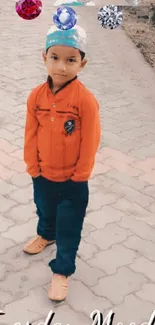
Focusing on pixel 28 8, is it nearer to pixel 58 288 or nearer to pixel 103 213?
pixel 58 288

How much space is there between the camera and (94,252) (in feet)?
13.1

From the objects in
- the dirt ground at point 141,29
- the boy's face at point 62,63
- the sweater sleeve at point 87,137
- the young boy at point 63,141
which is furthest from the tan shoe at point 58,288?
the dirt ground at point 141,29

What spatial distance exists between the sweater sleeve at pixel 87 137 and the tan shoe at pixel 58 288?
603mm

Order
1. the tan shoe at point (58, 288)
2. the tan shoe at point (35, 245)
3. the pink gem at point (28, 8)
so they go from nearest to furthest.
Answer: the pink gem at point (28, 8) → the tan shoe at point (58, 288) → the tan shoe at point (35, 245)

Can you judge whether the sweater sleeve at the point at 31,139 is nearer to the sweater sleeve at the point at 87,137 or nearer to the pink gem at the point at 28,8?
the sweater sleeve at the point at 87,137

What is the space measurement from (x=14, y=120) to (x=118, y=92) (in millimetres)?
1731

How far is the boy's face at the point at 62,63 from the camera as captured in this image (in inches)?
126

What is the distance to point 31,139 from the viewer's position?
3424 millimetres

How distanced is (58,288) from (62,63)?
1.27 m

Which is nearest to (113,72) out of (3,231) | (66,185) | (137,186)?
(137,186)

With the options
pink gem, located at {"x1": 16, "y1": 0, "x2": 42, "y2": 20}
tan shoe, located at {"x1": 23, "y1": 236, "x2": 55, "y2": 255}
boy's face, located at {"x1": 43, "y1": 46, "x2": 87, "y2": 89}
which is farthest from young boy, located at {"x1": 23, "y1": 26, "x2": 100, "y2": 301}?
tan shoe, located at {"x1": 23, "y1": 236, "x2": 55, "y2": 255}

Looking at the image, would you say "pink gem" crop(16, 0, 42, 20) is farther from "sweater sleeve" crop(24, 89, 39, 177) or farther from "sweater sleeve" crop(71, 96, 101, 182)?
"sweater sleeve" crop(71, 96, 101, 182)

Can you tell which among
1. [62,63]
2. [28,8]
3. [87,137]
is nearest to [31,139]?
[87,137]

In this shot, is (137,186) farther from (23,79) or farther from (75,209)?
(23,79)
